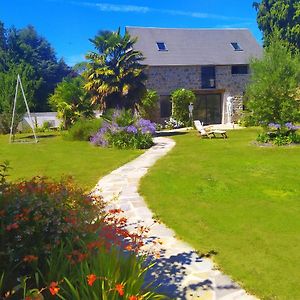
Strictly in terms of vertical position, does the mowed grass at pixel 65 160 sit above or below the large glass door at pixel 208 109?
below

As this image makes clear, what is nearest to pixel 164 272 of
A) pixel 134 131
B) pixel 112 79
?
pixel 134 131

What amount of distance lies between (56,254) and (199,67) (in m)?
30.2

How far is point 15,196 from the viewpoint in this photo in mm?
4086

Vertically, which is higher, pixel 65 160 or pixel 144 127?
pixel 144 127

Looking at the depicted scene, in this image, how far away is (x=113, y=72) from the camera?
22.3m

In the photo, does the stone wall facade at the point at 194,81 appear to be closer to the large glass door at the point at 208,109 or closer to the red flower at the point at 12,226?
the large glass door at the point at 208,109

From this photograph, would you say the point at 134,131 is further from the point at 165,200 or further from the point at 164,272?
the point at 164,272

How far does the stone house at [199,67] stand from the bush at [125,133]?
1224 centimetres

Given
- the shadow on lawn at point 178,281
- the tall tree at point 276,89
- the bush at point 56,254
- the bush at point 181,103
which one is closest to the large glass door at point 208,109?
the bush at point 181,103

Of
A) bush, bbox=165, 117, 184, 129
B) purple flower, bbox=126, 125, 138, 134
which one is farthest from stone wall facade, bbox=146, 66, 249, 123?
purple flower, bbox=126, 125, 138, 134

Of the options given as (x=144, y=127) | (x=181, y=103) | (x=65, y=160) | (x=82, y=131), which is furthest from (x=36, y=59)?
(x=65, y=160)

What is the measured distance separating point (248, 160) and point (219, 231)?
773cm

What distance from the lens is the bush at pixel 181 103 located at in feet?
100

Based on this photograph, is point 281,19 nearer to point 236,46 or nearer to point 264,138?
point 236,46
